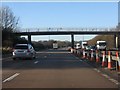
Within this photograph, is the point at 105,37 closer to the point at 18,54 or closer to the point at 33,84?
the point at 18,54

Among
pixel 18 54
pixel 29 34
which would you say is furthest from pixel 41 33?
pixel 18 54

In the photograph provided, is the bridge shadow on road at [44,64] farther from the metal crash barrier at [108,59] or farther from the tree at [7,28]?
the tree at [7,28]

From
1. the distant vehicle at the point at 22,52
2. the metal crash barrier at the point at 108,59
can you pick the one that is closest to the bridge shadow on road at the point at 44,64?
the metal crash barrier at the point at 108,59

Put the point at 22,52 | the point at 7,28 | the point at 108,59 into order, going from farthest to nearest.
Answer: the point at 7,28, the point at 22,52, the point at 108,59

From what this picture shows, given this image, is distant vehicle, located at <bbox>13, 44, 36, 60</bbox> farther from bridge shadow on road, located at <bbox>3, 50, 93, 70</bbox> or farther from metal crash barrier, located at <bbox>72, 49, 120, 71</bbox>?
metal crash barrier, located at <bbox>72, 49, 120, 71</bbox>

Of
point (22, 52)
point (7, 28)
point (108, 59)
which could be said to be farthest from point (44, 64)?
point (7, 28)

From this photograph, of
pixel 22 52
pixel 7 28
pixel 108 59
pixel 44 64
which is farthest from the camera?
pixel 7 28

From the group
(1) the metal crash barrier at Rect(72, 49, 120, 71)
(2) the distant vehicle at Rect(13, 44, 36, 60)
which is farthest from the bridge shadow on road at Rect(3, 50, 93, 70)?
(2) the distant vehicle at Rect(13, 44, 36, 60)

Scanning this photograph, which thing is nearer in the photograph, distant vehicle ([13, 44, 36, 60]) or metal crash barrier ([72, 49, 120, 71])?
metal crash barrier ([72, 49, 120, 71])

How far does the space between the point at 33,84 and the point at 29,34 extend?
9486 centimetres

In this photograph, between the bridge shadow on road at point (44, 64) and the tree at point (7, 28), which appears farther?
the tree at point (7, 28)

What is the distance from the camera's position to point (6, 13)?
84938 mm

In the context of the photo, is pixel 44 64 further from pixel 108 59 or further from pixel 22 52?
pixel 22 52

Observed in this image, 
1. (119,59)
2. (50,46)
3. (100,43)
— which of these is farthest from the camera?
(50,46)
